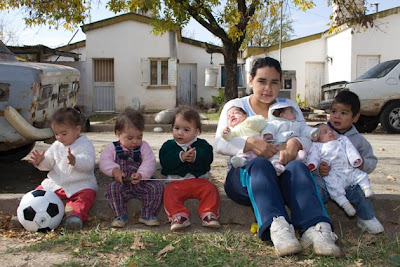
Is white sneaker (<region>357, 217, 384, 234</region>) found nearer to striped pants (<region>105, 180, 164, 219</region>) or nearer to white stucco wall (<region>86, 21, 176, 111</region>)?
striped pants (<region>105, 180, 164, 219</region>)

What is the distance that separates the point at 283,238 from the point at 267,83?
127cm

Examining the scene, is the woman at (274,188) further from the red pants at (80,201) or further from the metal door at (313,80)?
the metal door at (313,80)

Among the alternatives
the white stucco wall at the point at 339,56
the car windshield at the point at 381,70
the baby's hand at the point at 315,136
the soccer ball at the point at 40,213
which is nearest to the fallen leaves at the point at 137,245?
the soccer ball at the point at 40,213

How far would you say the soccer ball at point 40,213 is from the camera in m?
3.30

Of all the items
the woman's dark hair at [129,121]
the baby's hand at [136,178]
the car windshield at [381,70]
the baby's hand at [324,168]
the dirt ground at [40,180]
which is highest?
the car windshield at [381,70]

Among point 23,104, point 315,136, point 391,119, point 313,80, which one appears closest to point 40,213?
point 23,104

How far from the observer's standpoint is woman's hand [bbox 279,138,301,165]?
3246 millimetres

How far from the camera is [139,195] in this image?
3670 mm

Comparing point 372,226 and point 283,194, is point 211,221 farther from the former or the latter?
point 372,226

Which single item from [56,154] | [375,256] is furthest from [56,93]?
[375,256]

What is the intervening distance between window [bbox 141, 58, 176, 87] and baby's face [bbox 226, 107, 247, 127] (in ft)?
50.7

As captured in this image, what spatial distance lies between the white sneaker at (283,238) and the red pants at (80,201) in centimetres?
149

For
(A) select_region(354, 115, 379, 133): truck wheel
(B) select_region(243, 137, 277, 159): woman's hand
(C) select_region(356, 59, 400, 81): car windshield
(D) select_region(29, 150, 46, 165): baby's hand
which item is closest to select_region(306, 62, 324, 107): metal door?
(A) select_region(354, 115, 379, 133): truck wheel

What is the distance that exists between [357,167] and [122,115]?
6.19ft
